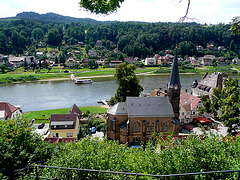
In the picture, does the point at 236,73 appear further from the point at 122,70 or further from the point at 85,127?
the point at 85,127

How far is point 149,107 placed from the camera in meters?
26.8

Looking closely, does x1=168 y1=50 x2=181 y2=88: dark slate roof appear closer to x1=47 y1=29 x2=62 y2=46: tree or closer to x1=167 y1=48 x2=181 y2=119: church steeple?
x1=167 y1=48 x2=181 y2=119: church steeple

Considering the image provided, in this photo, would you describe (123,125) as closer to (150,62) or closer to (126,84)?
(126,84)

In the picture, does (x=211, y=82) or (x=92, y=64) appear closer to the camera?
(x=211, y=82)

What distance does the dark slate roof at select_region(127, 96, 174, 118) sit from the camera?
26469 mm

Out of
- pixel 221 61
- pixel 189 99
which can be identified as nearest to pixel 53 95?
pixel 189 99

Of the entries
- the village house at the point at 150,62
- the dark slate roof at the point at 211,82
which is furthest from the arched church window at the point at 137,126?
the village house at the point at 150,62

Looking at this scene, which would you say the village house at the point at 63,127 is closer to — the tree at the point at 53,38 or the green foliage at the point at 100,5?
the green foliage at the point at 100,5

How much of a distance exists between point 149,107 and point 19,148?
18.1 metres

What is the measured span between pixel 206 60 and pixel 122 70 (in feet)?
347

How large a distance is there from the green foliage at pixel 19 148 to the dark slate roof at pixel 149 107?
1504cm

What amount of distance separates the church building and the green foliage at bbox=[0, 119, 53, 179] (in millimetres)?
14681

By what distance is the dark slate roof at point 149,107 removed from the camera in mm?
26469

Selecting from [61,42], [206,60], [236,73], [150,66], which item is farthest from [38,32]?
[236,73]
